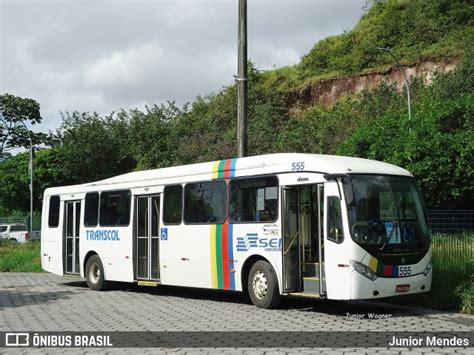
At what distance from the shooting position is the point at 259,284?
12.9 m

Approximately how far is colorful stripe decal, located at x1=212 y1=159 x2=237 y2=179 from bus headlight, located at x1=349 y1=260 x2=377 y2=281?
3.80 metres

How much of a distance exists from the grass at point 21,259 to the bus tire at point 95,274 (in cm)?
798

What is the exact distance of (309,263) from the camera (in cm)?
1223

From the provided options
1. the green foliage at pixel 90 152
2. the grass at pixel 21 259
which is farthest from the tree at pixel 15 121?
the grass at pixel 21 259

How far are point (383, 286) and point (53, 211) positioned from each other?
12.0 m

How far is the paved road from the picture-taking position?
34.5 feet

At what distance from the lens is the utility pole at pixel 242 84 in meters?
17.1

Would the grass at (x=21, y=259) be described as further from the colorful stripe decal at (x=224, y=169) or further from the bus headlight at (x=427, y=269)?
the bus headlight at (x=427, y=269)

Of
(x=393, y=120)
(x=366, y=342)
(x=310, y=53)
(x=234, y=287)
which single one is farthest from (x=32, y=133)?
(x=366, y=342)

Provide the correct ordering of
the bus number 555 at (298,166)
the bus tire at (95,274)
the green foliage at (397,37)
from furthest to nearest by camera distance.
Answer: the green foliage at (397,37) → the bus tire at (95,274) → the bus number 555 at (298,166)

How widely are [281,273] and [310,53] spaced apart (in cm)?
4652

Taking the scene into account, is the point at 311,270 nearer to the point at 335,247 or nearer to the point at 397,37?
the point at 335,247

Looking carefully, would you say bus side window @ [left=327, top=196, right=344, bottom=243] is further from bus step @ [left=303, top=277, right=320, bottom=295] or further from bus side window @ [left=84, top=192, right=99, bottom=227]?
bus side window @ [left=84, top=192, right=99, bottom=227]

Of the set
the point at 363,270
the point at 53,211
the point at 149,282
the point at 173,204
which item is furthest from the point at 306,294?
the point at 53,211
